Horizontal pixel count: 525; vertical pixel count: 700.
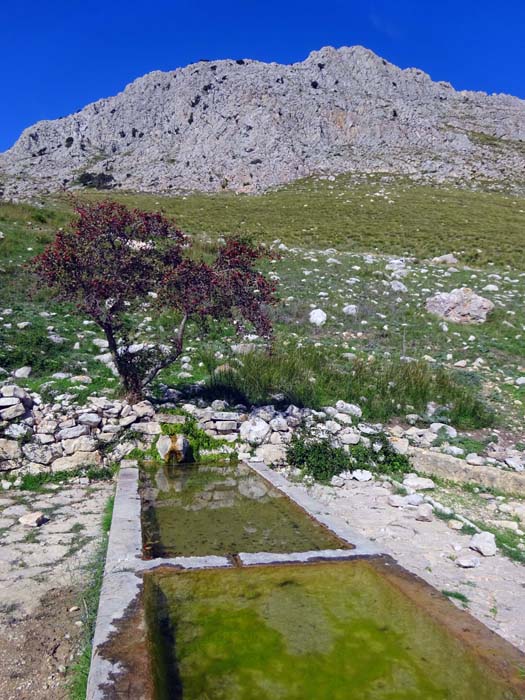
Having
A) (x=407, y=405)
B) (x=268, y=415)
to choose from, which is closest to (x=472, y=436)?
(x=407, y=405)

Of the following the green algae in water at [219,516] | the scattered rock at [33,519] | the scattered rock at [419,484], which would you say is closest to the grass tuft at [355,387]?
the scattered rock at [419,484]

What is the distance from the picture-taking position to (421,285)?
1698 cm

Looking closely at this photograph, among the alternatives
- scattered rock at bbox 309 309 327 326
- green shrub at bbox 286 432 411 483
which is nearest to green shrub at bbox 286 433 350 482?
green shrub at bbox 286 432 411 483

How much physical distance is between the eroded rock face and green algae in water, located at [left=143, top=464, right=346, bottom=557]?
898cm

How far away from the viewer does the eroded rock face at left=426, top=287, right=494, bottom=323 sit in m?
14.1

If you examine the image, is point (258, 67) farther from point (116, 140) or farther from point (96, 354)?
point (96, 354)

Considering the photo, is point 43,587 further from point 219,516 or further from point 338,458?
point 338,458

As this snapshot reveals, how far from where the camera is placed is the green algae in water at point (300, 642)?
2795 mm

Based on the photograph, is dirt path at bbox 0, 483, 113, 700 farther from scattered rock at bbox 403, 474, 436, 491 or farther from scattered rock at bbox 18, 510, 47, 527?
scattered rock at bbox 403, 474, 436, 491

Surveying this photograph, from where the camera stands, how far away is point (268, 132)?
6334 centimetres

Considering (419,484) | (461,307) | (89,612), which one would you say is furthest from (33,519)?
(461,307)

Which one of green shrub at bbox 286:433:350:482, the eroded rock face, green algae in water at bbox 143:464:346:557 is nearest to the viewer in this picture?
green algae in water at bbox 143:464:346:557

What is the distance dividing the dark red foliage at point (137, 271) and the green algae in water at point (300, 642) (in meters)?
4.29

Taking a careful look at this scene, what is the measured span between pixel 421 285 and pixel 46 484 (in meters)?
13.5
